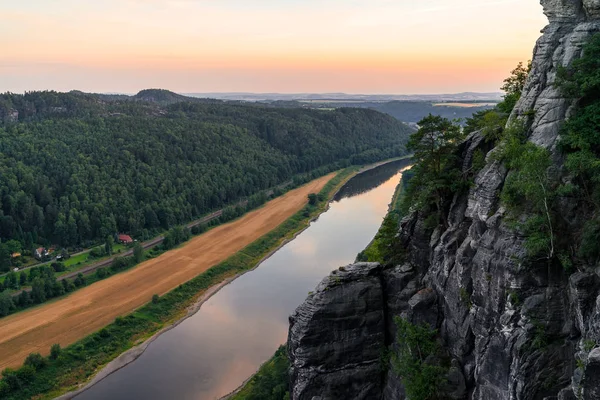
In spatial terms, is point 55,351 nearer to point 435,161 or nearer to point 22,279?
point 22,279

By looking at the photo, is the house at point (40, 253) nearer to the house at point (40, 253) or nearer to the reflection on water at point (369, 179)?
the house at point (40, 253)

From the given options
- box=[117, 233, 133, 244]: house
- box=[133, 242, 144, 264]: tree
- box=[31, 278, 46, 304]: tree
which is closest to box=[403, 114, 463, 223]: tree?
box=[31, 278, 46, 304]: tree

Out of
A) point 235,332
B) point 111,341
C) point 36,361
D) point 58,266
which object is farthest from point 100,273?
point 235,332

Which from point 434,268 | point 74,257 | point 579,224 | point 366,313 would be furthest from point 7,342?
point 579,224

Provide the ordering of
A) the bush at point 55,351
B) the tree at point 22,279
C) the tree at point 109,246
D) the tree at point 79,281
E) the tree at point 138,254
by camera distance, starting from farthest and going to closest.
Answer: the tree at point 109,246 → the tree at point 138,254 → the tree at point 79,281 → the tree at point 22,279 → the bush at point 55,351

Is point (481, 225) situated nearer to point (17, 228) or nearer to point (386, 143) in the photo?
point (17, 228)

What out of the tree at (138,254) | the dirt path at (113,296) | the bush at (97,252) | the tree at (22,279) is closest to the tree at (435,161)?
the dirt path at (113,296)
